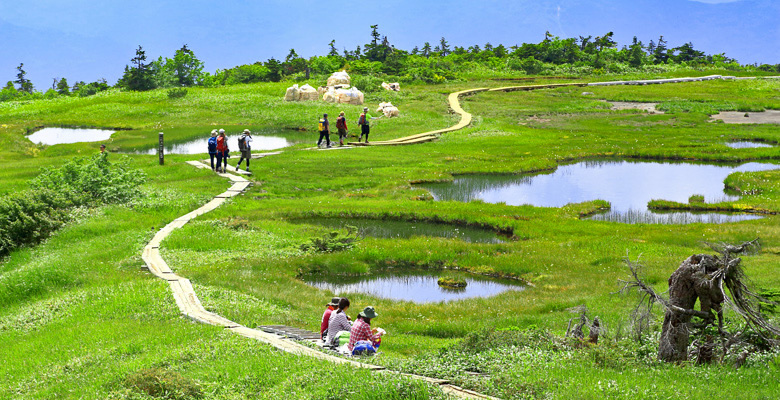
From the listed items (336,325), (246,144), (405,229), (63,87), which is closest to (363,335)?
(336,325)

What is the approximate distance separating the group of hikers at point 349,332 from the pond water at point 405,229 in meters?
17.1

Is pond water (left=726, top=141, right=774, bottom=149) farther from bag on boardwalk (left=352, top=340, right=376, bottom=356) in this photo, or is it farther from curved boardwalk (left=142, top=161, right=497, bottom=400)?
bag on boardwalk (left=352, top=340, right=376, bottom=356)

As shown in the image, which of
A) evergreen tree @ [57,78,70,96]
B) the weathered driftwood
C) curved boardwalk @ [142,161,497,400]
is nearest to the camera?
the weathered driftwood

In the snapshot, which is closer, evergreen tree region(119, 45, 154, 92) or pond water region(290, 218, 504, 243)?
pond water region(290, 218, 504, 243)

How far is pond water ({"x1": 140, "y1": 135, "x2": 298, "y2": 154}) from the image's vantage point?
64450 millimetres

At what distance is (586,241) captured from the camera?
106ft

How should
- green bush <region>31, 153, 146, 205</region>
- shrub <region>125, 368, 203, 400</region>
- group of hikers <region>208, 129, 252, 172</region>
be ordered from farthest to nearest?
group of hikers <region>208, 129, 252, 172</region>
green bush <region>31, 153, 146, 205</region>
shrub <region>125, 368, 203, 400</region>

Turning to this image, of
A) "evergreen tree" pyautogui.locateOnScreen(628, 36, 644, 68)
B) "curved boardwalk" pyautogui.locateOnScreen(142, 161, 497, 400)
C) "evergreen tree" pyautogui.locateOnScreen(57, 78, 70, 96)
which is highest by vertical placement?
"evergreen tree" pyautogui.locateOnScreen(628, 36, 644, 68)

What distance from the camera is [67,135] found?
7844 cm

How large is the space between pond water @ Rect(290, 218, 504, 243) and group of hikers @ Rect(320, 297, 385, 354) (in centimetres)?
1710

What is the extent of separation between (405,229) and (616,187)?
1900cm

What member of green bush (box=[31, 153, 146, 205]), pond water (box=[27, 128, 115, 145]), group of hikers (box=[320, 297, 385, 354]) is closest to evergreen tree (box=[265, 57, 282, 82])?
pond water (box=[27, 128, 115, 145])

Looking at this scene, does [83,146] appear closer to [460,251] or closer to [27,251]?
[27,251]

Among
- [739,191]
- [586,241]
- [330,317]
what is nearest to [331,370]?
[330,317]
